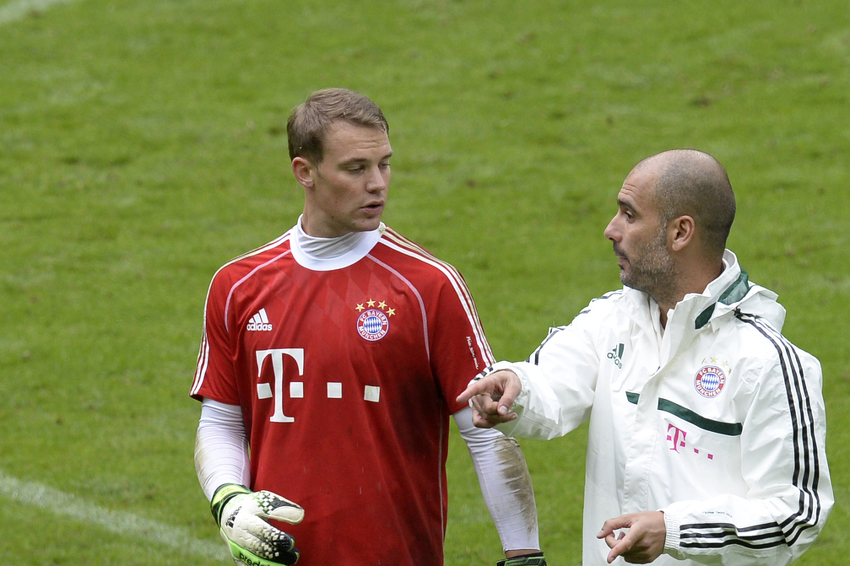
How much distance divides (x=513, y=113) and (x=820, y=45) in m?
3.59

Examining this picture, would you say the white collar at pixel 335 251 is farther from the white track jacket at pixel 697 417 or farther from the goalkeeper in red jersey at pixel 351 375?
the white track jacket at pixel 697 417

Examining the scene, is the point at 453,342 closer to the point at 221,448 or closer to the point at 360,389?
the point at 360,389

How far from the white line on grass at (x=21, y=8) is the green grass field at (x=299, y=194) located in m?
0.06

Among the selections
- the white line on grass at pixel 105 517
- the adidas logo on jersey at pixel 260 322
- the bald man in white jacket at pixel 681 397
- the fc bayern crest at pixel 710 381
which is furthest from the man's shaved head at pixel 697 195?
the white line on grass at pixel 105 517

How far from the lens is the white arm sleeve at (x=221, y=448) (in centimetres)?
355

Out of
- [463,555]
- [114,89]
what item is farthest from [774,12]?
[463,555]

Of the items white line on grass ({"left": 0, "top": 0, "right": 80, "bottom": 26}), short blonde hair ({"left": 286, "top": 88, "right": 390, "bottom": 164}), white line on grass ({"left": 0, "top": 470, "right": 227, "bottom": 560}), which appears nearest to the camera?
short blonde hair ({"left": 286, "top": 88, "right": 390, "bottom": 164})

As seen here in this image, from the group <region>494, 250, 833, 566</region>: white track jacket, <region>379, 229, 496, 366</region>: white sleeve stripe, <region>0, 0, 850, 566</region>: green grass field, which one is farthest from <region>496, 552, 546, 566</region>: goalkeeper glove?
<region>0, 0, 850, 566</region>: green grass field

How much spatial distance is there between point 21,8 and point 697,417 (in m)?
13.6

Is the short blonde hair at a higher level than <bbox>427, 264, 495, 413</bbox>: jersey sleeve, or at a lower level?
higher

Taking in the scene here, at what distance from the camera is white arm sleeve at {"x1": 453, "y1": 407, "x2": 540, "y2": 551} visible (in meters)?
3.47

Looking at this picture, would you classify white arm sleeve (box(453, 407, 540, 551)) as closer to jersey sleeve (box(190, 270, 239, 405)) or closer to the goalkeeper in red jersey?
the goalkeeper in red jersey

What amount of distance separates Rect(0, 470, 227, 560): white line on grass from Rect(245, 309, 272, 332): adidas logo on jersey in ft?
8.30

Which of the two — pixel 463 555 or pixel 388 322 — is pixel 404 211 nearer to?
pixel 463 555
